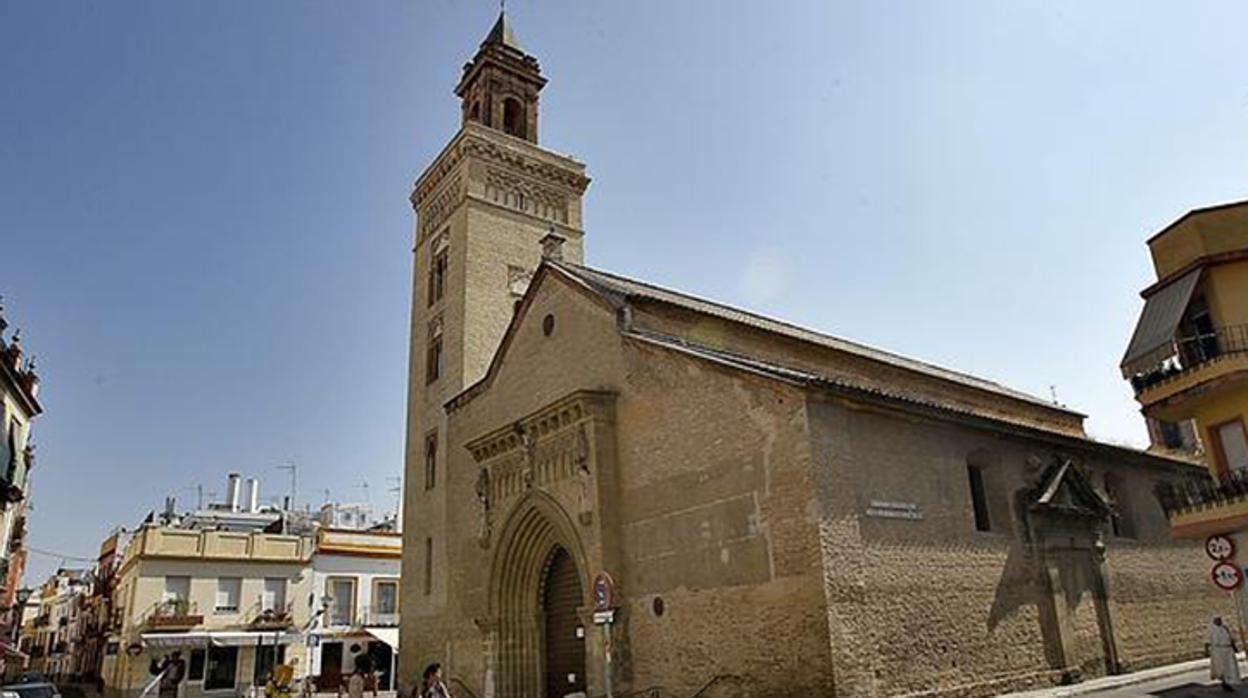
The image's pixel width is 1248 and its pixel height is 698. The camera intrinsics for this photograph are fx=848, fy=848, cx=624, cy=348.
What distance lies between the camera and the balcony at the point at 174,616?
102ft

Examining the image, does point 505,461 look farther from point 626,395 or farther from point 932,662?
point 932,662

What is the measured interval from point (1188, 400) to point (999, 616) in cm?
550

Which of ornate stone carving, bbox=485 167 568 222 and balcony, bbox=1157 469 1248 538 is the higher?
ornate stone carving, bbox=485 167 568 222

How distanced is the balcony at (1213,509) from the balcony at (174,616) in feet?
104

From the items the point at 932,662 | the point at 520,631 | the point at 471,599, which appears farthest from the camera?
the point at 471,599

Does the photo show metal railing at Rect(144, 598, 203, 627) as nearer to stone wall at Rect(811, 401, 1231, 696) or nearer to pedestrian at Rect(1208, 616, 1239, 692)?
stone wall at Rect(811, 401, 1231, 696)

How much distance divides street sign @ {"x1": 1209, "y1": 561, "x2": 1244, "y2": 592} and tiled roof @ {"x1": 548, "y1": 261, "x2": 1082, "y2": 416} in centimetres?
985

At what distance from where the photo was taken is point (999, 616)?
14750 millimetres

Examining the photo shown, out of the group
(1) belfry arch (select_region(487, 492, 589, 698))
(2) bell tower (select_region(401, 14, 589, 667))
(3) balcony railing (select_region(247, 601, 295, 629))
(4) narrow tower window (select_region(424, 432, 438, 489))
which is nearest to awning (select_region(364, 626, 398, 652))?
(3) balcony railing (select_region(247, 601, 295, 629))

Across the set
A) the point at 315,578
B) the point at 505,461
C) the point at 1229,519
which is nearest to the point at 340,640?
the point at 315,578

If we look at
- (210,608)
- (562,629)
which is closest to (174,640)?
(210,608)

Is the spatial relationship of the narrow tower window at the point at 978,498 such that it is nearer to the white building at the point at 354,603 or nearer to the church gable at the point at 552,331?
the church gable at the point at 552,331

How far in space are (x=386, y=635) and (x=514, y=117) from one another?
20873 mm

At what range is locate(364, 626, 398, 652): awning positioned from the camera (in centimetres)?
3341
